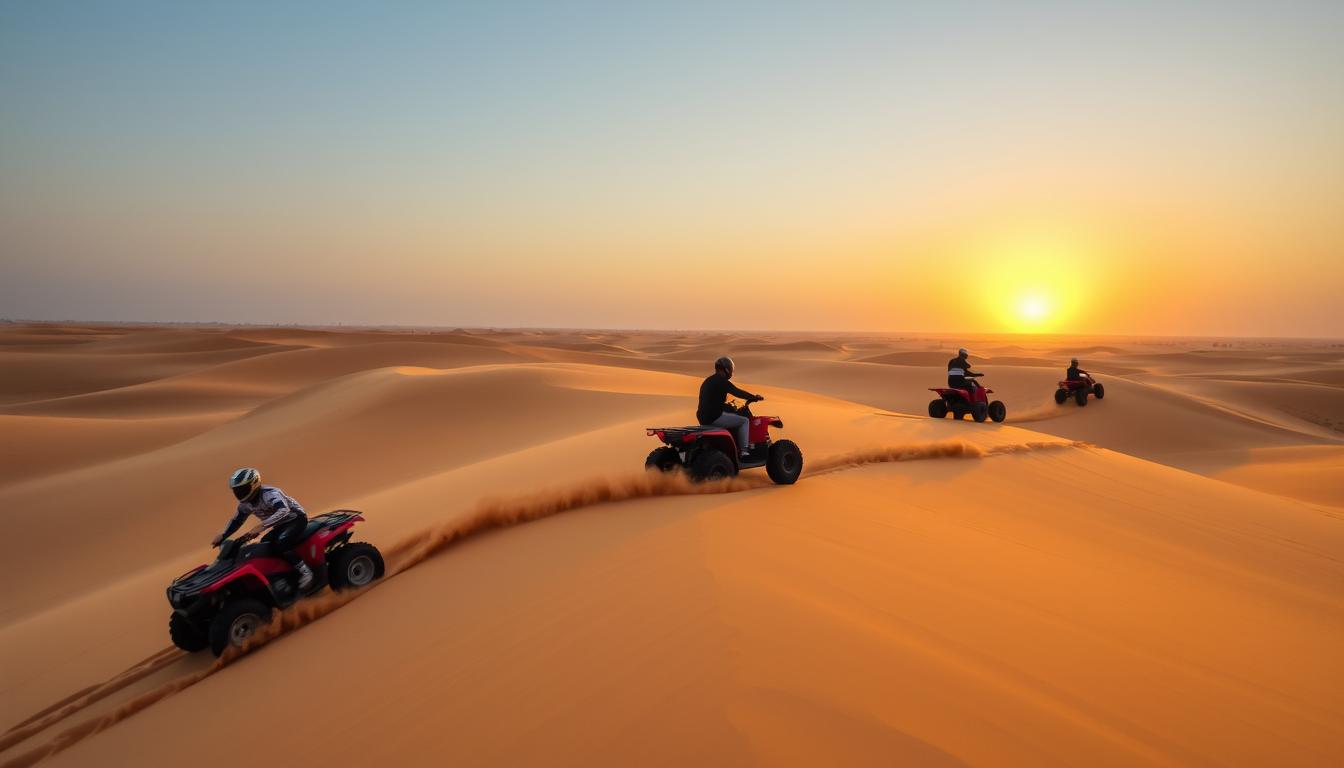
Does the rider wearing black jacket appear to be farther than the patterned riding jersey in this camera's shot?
Yes

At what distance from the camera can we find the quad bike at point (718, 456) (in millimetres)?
6934

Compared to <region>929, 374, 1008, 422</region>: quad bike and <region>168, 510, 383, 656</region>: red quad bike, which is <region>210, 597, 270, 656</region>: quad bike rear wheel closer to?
<region>168, 510, 383, 656</region>: red quad bike

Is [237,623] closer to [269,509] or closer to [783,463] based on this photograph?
[269,509]

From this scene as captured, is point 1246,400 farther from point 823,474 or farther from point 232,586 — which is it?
point 232,586

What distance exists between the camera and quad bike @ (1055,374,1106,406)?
78.7 feet

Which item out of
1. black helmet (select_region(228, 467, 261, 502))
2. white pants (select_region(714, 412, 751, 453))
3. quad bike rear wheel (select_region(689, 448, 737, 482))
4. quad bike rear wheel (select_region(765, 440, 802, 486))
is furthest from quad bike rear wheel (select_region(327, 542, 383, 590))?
quad bike rear wheel (select_region(765, 440, 802, 486))

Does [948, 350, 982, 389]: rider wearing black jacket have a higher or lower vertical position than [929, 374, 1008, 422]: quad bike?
higher

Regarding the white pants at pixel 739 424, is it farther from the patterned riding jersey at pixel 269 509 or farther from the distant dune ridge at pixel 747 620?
the patterned riding jersey at pixel 269 509

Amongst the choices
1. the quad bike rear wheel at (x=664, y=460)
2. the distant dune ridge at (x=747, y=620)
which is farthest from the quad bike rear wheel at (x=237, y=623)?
the quad bike rear wheel at (x=664, y=460)

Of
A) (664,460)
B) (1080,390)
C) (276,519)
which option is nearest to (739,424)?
(664,460)

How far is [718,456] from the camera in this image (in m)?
7.02

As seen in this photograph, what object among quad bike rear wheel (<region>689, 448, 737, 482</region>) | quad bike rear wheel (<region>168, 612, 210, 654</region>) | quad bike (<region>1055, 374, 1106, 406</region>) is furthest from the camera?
quad bike (<region>1055, 374, 1106, 406</region>)

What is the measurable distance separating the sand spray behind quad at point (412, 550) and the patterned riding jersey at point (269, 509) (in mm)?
722

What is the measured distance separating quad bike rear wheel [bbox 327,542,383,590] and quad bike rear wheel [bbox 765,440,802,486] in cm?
402
